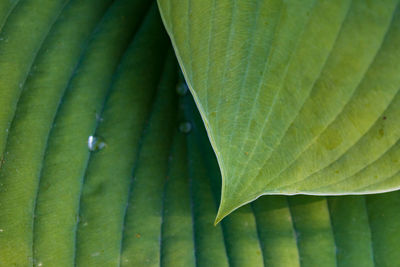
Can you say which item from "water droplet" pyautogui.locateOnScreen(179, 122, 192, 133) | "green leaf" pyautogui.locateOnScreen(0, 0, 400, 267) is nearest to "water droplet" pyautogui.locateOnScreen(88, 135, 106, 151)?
"green leaf" pyautogui.locateOnScreen(0, 0, 400, 267)

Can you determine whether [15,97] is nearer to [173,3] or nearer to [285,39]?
[173,3]

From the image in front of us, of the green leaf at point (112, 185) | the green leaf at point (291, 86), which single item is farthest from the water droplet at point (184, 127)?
the green leaf at point (291, 86)

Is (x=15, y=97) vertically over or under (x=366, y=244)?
over

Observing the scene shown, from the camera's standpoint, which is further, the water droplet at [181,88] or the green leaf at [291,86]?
the water droplet at [181,88]

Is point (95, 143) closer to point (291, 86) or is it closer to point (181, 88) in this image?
point (181, 88)

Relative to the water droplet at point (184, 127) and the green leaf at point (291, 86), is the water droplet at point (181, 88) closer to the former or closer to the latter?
the water droplet at point (184, 127)

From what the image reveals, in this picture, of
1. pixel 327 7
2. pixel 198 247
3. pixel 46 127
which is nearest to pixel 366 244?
pixel 198 247
